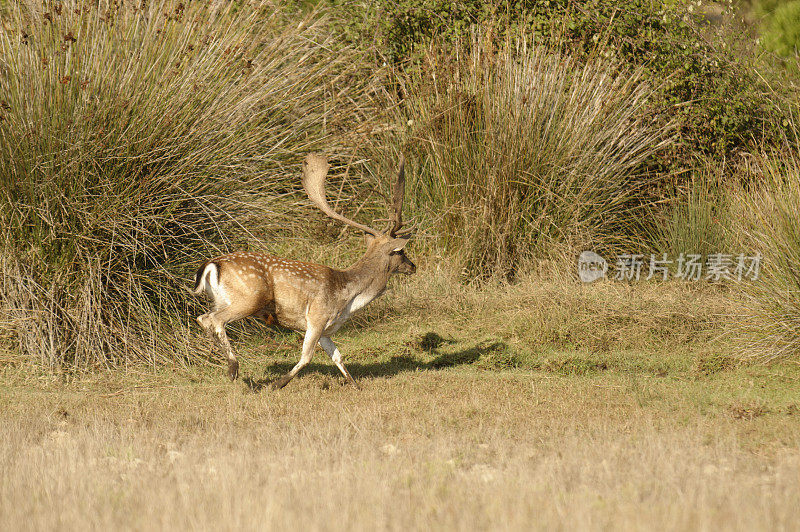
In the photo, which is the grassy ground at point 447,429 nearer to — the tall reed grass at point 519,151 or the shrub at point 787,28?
the tall reed grass at point 519,151

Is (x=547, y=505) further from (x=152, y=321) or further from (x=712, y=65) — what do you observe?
(x=712, y=65)

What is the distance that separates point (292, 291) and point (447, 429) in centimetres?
174

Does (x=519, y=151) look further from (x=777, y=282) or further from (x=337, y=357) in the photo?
(x=337, y=357)

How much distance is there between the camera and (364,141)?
10867 mm

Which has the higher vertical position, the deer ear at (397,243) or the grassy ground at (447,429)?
the deer ear at (397,243)

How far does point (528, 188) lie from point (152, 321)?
4486 millimetres

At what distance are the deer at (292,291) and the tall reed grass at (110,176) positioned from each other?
3.47 ft

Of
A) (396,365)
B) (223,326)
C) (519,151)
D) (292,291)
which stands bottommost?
(396,365)

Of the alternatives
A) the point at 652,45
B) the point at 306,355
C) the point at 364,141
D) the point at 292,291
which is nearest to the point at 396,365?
the point at 306,355

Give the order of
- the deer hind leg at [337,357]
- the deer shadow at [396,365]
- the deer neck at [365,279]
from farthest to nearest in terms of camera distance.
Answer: the deer shadow at [396,365], the deer neck at [365,279], the deer hind leg at [337,357]

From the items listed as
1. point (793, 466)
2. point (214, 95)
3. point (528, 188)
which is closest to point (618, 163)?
point (528, 188)

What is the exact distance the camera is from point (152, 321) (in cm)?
775

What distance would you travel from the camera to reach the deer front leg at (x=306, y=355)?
269 inches

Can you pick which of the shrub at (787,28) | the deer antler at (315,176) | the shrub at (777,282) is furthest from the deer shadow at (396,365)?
the shrub at (787,28)
